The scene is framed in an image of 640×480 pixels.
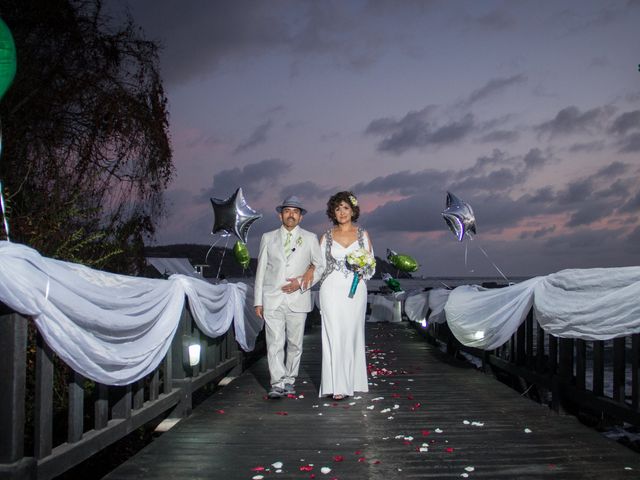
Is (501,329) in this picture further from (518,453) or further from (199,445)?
(199,445)

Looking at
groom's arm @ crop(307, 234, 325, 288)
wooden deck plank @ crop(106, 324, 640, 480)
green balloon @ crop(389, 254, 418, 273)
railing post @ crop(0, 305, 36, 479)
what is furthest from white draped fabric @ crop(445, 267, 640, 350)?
green balloon @ crop(389, 254, 418, 273)

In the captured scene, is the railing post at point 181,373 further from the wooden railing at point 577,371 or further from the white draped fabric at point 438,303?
the white draped fabric at point 438,303

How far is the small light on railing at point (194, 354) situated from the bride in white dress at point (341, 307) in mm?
1240

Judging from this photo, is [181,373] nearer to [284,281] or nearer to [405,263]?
[284,281]

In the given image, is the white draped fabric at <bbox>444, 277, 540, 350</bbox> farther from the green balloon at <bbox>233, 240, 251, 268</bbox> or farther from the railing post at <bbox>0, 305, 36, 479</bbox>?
the green balloon at <bbox>233, 240, 251, 268</bbox>

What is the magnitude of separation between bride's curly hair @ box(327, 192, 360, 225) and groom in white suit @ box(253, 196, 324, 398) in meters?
0.31

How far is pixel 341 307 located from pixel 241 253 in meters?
10.2

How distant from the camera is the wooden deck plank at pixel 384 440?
12.2ft

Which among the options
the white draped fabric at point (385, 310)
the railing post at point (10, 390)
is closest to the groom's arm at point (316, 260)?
the railing post at point (10, 390)

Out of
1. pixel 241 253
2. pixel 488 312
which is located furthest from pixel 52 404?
pixel 241 253

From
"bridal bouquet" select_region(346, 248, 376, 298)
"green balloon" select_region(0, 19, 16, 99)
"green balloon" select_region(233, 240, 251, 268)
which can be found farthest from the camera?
"green balloon" select_region(233, 240, 251, 268)

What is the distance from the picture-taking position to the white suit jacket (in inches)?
239

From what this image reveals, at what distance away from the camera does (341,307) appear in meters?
6.07

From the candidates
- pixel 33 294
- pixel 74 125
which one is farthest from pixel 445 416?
pixel 74 125
